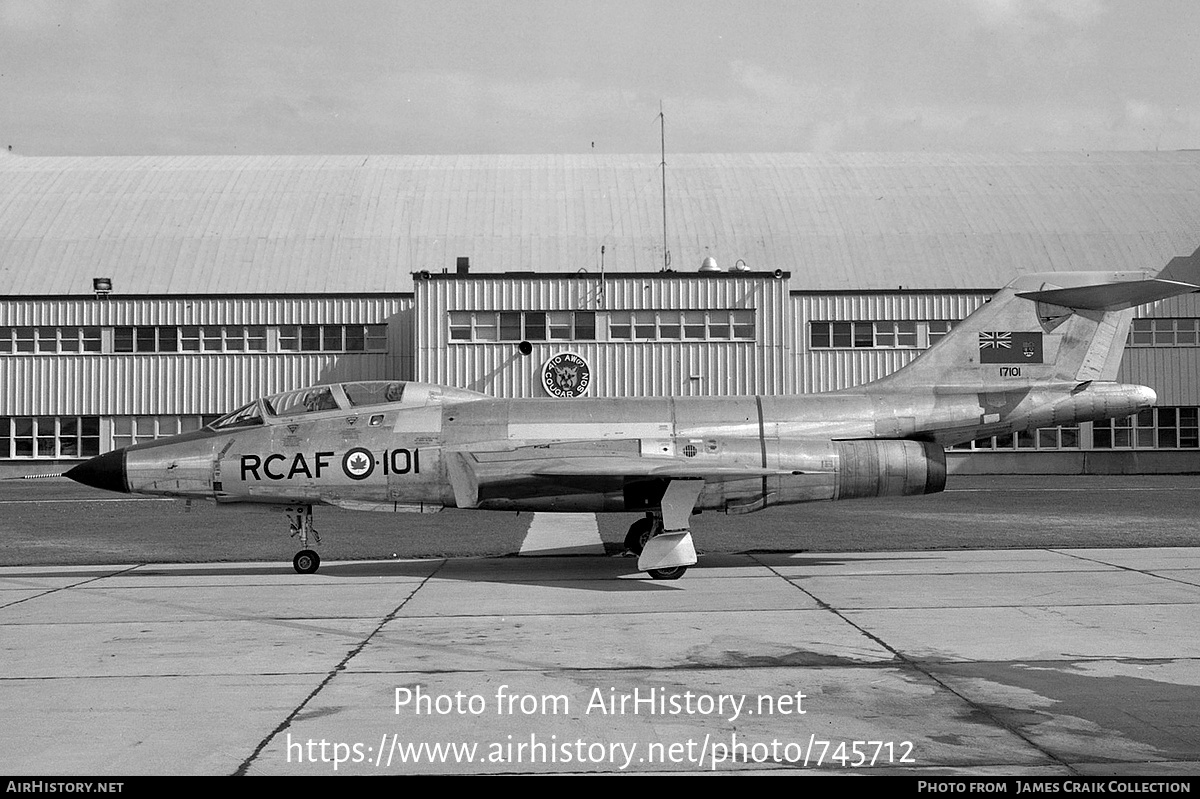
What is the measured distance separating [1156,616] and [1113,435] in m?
36.0

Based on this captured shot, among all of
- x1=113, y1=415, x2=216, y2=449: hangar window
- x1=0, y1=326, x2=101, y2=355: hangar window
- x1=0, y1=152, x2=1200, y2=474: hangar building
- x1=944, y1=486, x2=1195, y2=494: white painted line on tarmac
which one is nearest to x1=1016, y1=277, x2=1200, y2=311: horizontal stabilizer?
x1=944, y1=486, x2=1195, y2=494: white painted line on tarmac

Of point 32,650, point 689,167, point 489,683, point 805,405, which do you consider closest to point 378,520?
point 805,405

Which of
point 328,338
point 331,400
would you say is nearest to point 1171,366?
point 328,338

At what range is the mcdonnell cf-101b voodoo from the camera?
15.8 metres

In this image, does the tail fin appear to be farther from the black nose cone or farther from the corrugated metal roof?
the corrugated metal roof

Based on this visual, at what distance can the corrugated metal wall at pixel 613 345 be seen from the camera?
39.8 m

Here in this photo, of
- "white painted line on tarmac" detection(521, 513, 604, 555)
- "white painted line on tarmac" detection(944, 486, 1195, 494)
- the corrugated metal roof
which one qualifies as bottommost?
"white painted line on tarmac" detection(944, 486, 1195, 494)

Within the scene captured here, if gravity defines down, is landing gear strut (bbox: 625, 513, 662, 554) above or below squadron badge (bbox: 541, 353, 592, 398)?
below

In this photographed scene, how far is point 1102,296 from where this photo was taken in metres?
17.5

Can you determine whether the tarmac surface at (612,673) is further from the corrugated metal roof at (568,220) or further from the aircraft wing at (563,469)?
the corrugated metal roof at (568,220)

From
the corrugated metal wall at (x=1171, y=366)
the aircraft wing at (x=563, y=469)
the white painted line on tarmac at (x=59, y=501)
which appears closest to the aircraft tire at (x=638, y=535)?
the aircraft wing at (x=563, y=469)

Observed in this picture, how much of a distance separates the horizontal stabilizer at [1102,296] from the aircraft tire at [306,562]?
39.3ft

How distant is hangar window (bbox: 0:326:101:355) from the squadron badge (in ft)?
60.1

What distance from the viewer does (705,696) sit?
807 cm
